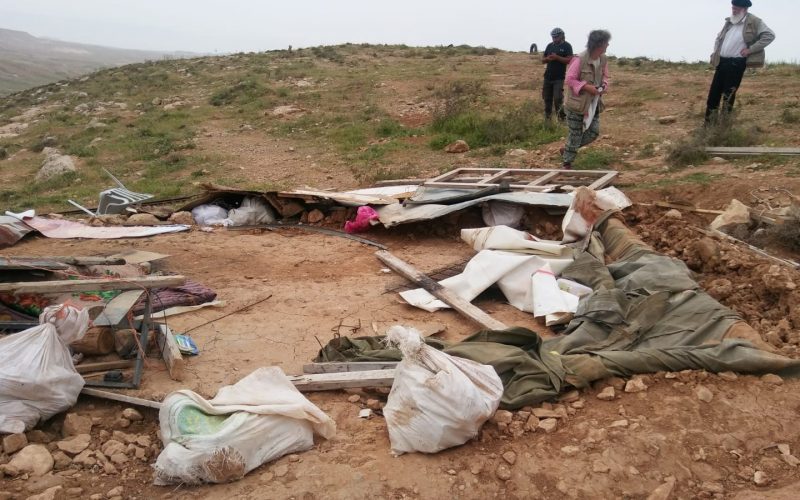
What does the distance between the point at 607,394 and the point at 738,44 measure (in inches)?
226

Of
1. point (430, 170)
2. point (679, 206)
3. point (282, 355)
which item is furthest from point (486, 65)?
point (282, 355)

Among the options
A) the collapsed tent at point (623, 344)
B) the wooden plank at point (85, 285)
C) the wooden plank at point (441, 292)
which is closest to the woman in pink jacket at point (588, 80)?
the wooden plank at point (441, 292)

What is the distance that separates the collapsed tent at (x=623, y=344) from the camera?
9.95 ft

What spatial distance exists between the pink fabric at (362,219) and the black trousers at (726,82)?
439 cm

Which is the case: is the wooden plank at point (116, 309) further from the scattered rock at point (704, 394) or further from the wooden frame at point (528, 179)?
the wooden frame at point (528, 179)

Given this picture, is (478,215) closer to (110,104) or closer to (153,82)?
(110,104)

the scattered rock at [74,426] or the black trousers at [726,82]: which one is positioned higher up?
the black trousers at [726,82]

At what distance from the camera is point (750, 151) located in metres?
6.90

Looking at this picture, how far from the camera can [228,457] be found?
2.60 m

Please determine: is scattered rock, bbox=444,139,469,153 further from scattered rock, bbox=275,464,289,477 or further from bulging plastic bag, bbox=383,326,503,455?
scattered rock, bbox=275,464,289,477

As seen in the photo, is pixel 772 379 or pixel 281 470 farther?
pixel 772 379

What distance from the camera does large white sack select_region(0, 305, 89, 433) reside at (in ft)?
9.86

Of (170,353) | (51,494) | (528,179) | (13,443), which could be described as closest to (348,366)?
(170,353)

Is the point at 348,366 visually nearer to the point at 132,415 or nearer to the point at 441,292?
the point at 132,415
